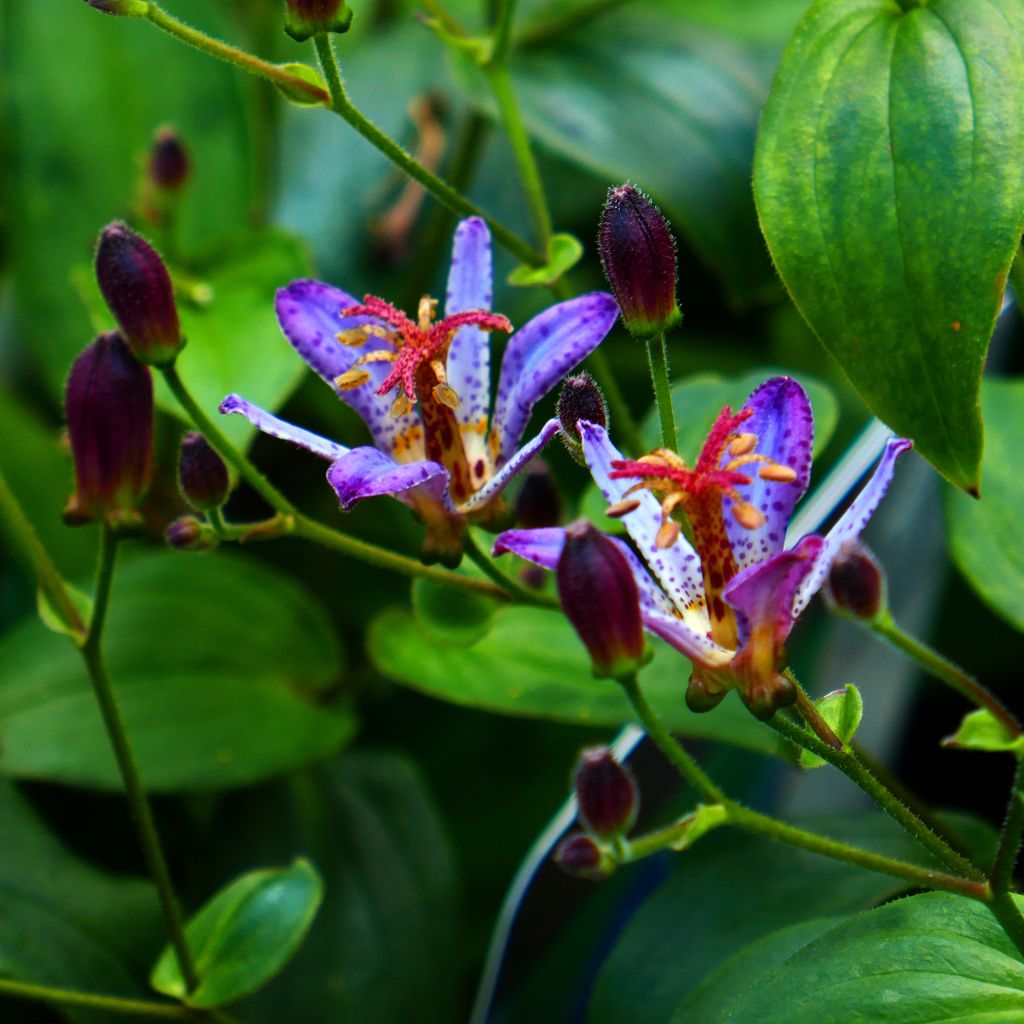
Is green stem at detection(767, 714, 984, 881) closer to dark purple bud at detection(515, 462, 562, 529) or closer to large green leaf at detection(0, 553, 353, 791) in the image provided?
dark purple bud at detection(515, 462, 562, 529)

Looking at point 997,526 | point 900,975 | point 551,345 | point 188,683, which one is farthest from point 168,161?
point 900,975

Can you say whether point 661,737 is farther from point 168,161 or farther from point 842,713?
point 168,161

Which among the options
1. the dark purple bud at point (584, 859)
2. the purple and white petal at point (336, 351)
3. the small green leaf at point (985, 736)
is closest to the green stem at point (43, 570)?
the purple and white petal at point (336, 351)

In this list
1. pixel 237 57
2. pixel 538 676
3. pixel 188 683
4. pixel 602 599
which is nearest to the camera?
pixel 602 599

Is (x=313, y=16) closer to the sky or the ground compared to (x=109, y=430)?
closer to the sky

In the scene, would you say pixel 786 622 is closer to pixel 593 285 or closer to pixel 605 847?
pixel 605 847

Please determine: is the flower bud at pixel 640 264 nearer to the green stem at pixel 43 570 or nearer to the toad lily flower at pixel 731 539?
the toad lily flower at pixel 731 539

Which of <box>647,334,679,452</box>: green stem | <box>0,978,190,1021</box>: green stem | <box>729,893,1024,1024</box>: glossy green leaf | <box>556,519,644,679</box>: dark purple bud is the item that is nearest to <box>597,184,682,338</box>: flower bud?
<box>647,334,679,452</box>: green stem
